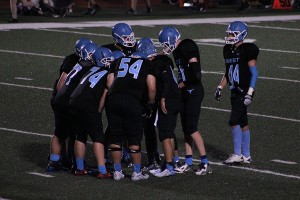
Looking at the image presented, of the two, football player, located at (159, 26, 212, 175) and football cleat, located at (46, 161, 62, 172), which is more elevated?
football player, located at (159, 26, 212, 175)

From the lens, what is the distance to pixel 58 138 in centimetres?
1133

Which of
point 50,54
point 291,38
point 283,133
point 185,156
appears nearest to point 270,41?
point 291,38

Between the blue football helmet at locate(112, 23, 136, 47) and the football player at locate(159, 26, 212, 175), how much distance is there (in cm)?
50

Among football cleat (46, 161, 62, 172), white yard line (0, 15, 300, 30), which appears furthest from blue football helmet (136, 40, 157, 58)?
white yard line (0, 15, 300, 30)

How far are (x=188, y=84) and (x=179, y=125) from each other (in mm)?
2706

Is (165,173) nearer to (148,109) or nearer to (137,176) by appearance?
(137,176)

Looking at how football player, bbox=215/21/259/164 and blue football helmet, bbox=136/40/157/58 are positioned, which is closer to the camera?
blue football helmet, bbox=136/40/157/58

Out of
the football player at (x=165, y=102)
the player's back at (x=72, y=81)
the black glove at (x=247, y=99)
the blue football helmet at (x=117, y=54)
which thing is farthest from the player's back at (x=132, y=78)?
the black glove at (x=247, y=99)

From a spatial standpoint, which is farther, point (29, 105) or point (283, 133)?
point (29, 105)

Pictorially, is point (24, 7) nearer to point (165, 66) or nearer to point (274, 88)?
point (274, 88)

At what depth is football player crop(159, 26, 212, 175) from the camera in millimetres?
11188

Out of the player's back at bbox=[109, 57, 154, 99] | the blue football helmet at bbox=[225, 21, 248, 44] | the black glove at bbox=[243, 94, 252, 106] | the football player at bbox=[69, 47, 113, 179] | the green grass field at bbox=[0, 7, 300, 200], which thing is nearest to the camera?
the green grass field at bbox=[0, 7, 300, 200]

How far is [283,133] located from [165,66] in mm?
3001

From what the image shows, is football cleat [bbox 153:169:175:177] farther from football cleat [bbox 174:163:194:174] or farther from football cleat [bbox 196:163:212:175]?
football cleat [bbox 196:163:212:175]
